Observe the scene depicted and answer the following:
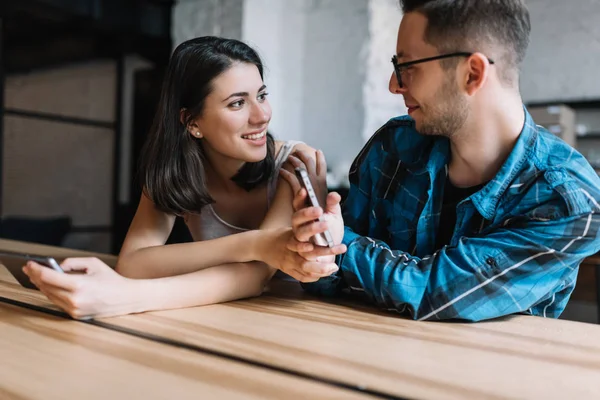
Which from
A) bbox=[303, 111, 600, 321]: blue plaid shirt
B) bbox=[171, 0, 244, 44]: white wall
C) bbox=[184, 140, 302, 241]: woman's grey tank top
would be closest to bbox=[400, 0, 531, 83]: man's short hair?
bbox=[303, 111, 600, 321]: blue plaid shirt

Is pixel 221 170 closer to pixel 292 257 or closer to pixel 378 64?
pixel 292 257

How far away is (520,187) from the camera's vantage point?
966mm

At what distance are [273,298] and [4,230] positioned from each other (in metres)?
2.98

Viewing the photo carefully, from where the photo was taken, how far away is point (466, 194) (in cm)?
110

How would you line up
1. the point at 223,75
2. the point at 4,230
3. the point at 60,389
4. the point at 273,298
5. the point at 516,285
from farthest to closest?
the point at 4,230 < the point at 223,75 < the point at 273,298 < the point at 516,285 < the point at 60,389

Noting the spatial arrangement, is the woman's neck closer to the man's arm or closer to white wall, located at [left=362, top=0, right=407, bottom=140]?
the man's arm

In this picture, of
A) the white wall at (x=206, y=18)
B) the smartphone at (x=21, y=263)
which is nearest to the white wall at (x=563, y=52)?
the white wall at (x=206, y=18)

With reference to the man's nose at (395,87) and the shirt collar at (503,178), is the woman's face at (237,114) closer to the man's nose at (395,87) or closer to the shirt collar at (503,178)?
the man's nose at (395,87)

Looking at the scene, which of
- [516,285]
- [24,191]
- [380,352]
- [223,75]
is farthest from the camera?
[24,191]

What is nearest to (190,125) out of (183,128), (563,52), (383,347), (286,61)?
(183,128)

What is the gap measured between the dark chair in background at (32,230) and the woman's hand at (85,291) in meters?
2.78

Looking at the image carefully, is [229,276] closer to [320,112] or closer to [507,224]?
[507,224]

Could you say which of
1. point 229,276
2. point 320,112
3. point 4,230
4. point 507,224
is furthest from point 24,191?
point 507,224

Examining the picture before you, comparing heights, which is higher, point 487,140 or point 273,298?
point 487,140
